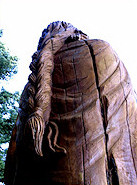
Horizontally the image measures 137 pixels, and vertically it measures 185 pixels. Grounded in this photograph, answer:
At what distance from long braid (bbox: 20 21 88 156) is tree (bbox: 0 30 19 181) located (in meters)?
4.38

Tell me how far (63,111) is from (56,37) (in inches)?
43.2

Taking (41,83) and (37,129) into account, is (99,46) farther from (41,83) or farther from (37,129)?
(37,129)

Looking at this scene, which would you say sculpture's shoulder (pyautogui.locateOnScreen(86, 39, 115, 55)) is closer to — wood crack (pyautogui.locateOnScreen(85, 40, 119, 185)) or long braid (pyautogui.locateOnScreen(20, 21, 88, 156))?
wood crack (pyautogui.locateOnScreen(85, 40, 119, 185))

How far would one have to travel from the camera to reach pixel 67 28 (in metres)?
3.03

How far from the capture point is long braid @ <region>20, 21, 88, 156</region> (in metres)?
1.84

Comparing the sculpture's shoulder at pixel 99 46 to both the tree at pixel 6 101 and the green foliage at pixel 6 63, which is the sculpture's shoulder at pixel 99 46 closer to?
the tree at pixel 6 101

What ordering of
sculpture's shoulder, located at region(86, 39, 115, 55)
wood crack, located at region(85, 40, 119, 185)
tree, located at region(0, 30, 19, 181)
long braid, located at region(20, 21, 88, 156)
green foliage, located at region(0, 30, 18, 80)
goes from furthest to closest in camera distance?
green foliage, located at region(0, 30, 18, 80) → tree, located at region(0, 30, 19, 181) → sculpture's shoulder, located at region(86, 39, 115, 55) → long braid, located at region(20, 21, 88, 156) → wood crack, located at region(85, 40, 119, 185)

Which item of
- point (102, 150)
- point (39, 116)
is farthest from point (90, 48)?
point (102, 150)

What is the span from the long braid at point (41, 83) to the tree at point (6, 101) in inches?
172

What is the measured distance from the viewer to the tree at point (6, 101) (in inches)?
258

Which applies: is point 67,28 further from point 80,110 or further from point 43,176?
point 43,176

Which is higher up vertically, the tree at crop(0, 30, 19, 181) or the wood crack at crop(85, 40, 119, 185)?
the tree at crop(0, 30, 19, 181)

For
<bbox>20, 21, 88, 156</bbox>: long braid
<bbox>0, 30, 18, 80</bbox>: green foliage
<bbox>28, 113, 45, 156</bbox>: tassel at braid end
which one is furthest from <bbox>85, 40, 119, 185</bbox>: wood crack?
<bbox>0, 30, 18, 80</bbox>: green foliage

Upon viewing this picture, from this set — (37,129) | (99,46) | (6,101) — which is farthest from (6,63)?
(37,129)
